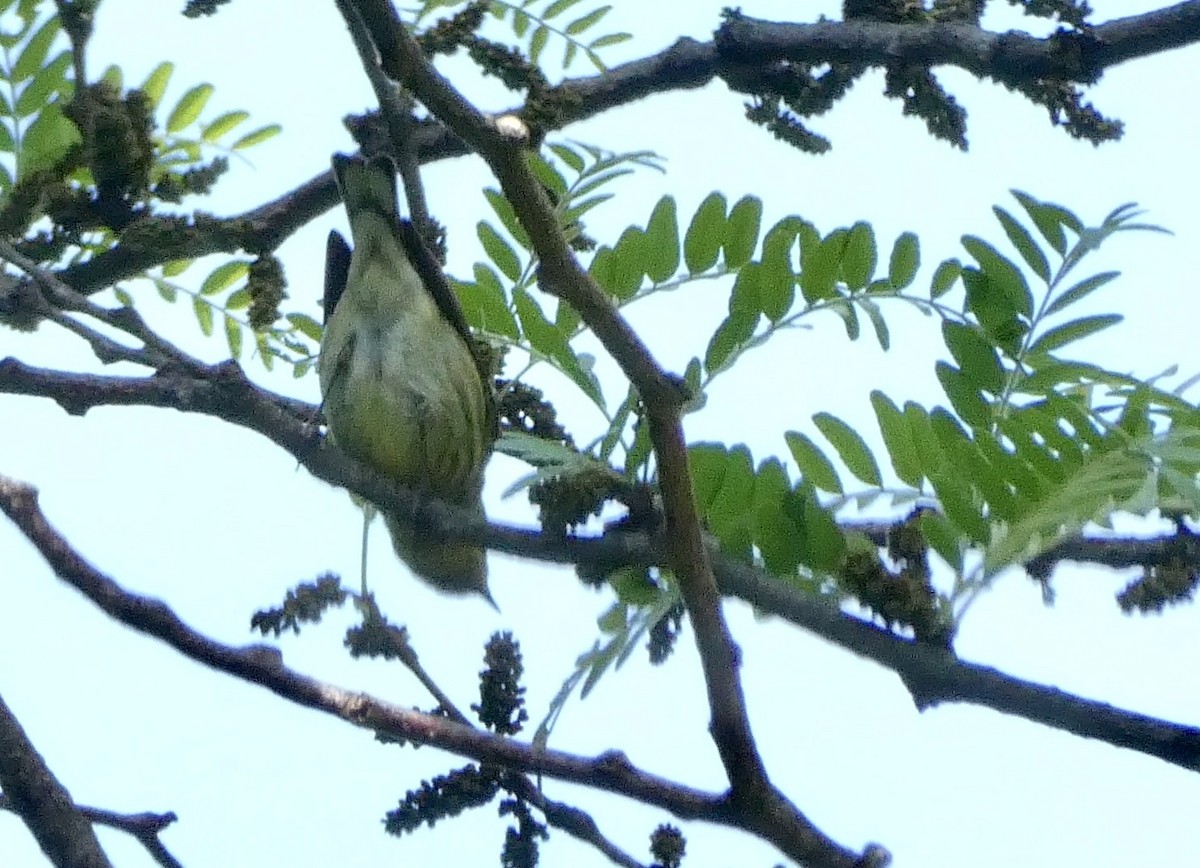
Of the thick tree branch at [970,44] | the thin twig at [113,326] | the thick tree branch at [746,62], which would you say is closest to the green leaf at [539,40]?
the thick tree branch at [746,62]

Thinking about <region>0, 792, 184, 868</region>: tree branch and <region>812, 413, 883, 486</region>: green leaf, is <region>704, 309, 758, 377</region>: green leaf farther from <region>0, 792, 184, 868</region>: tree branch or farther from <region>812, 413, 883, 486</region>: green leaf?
<region>0, 792, 184, 868</region>: tree branch

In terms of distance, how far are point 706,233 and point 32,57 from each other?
208cm

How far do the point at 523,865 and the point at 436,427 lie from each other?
289cm

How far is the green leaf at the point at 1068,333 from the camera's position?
3121mm

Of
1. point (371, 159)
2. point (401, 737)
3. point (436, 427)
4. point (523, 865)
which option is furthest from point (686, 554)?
point (436, 427)

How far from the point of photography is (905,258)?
11.1ft

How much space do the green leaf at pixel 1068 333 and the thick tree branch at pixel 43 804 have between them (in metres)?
1.94

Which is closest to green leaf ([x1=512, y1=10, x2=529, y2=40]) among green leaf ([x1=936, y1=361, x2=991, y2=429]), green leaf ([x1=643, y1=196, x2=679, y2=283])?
green leaf ([x1=643, y1=196, x2=679, y2=283])

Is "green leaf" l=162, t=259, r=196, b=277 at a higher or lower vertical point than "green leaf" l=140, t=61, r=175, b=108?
lower

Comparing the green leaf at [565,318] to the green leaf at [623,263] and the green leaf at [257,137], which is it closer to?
the green leaf at [623,263]

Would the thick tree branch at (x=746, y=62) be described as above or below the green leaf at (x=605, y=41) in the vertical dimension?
below

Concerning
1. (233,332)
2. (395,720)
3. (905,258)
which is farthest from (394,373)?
(395,720)

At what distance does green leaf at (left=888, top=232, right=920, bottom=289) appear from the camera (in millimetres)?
3377

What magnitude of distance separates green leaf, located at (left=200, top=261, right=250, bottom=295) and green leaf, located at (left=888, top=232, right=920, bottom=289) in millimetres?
2192
